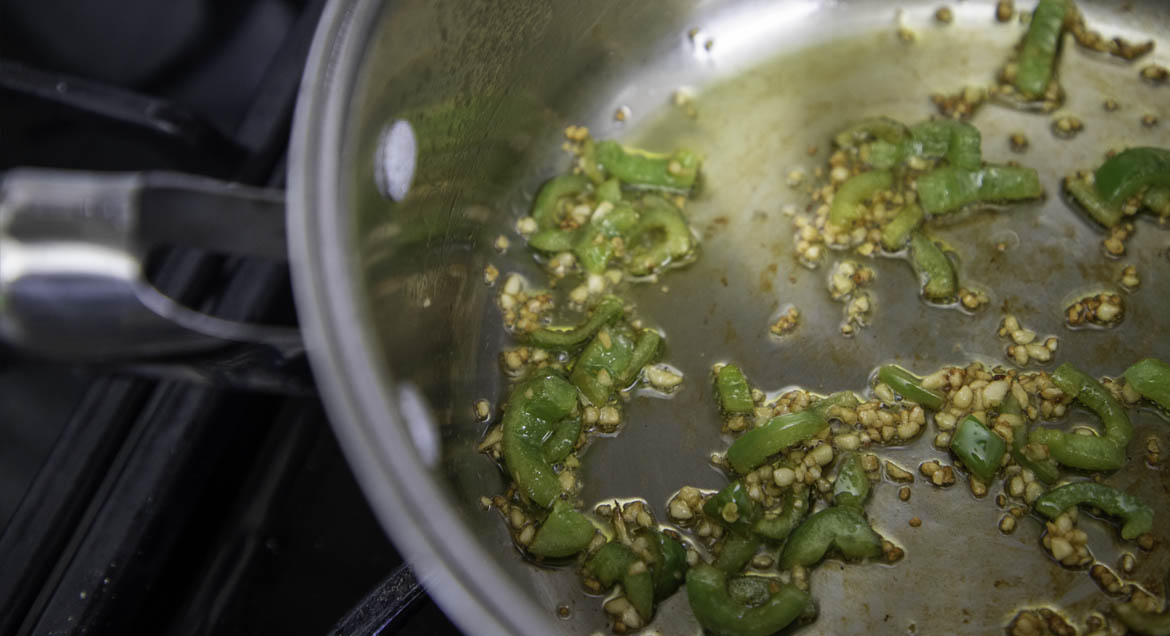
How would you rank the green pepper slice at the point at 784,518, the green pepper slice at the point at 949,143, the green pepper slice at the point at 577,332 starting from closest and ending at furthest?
1. the green pepper slice at the point at 784,518
2. the green pepper slice at the point at 577,332
3. the green pepper slice at the point at 949,143

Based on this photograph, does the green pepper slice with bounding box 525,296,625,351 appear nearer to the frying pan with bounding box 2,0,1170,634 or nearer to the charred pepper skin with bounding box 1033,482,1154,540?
the frying pan with bounding box 2,0,1170,634

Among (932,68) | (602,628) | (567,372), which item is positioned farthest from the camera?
(932,68)

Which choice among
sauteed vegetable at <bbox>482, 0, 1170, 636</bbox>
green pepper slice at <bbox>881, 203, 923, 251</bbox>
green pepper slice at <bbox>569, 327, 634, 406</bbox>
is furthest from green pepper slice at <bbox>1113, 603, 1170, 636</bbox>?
green pepper slice at <bbox>569, 327, 634, 406</bbox>

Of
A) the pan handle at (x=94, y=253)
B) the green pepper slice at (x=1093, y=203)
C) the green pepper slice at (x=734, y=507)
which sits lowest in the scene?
the green pepper slice at (x=1093, y=203)

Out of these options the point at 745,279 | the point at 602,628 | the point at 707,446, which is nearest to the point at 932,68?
the point at 745,279

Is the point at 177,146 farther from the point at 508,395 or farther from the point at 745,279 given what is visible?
the point at 745,279

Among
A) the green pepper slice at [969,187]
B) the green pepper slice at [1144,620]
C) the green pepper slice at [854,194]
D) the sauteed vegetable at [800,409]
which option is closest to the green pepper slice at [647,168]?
the sauteed vegetable at [800,409]

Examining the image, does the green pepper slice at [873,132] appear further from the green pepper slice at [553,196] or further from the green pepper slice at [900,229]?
the green pepper slice at [553,196]

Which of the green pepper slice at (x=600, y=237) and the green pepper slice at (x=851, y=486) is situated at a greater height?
the green pepper slice at (x=600, y=237)
